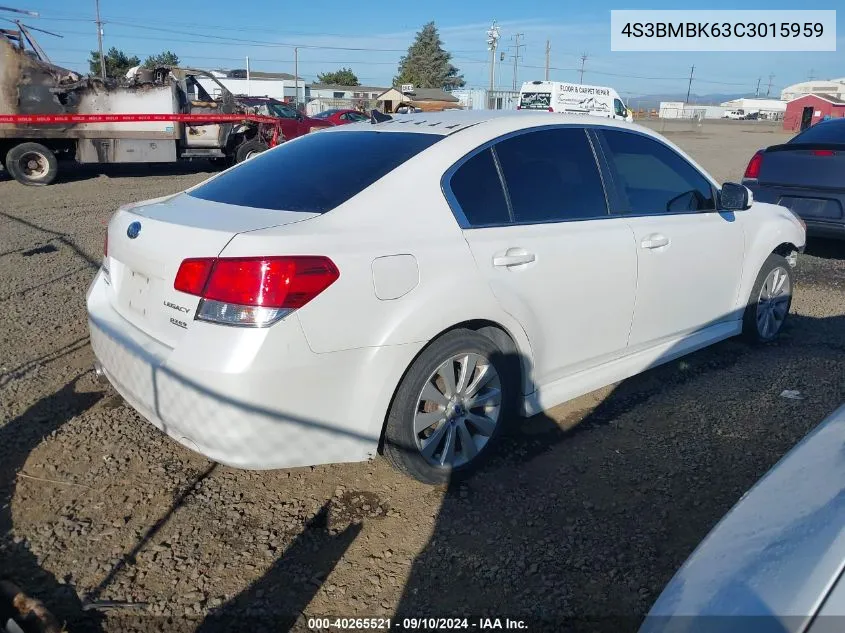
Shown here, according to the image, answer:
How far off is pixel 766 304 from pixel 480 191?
2.85 m

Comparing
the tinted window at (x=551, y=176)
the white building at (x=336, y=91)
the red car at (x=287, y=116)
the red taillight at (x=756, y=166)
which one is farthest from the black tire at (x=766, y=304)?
the white building at (x=336, y=91)

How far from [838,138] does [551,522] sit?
6802mm

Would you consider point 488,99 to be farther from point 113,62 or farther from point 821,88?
point 821,88

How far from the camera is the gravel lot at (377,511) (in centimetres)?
263

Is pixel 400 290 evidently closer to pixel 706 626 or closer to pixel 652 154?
pixel 706 626

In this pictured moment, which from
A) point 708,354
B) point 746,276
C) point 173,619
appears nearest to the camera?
point 173,619

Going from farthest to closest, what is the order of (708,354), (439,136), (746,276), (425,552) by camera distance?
(708,354)
(746,276)
(439,136)
(425,552)

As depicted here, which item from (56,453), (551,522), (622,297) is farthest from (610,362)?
(56,453)

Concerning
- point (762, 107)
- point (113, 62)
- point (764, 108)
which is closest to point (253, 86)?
point (113, 62)

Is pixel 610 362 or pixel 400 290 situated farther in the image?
pixel 610 362

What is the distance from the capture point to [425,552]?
2893 mm

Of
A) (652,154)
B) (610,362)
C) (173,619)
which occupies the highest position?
(652,154)

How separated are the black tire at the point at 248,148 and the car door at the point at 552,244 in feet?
44.8

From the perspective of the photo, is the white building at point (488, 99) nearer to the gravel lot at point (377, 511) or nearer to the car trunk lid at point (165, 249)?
the gravel lot at point (377, 511)
